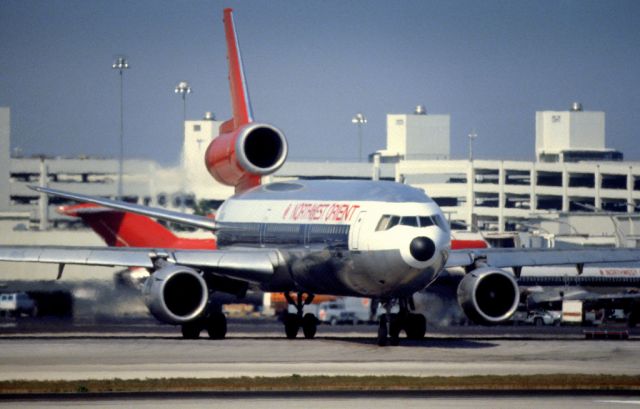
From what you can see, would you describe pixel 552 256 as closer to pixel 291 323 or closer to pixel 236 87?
pixel 291 323

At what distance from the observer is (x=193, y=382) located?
106 feet

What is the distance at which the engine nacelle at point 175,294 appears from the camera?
1843 inches

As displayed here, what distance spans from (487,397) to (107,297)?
33302mm

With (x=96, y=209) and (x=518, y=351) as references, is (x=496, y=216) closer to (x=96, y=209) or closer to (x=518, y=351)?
(x=96, y=209)

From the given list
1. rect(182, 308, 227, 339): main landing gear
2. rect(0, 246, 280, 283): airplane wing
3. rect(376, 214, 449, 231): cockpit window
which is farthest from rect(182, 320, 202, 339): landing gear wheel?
rect(376, 214, 449, 231): cockpit window

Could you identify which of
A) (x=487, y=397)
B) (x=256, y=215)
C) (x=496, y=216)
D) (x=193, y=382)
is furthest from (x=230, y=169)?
(x=496, y=216)

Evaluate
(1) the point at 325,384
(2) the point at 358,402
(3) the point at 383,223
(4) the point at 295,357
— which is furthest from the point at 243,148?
(2) the point at 358,402

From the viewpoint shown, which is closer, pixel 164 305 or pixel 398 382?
pixel 398 382

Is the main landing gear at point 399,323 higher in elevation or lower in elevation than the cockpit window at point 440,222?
lower

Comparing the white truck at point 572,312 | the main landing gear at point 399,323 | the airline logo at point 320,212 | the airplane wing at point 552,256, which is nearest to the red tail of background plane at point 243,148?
the airline logo at point 320,212

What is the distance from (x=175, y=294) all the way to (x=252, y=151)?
8.63m

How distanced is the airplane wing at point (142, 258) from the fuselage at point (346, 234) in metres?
1.44

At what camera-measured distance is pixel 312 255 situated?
47.8 metres

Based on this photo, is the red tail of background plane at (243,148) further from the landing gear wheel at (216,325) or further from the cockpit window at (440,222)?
the cockpit window at (440,222)
